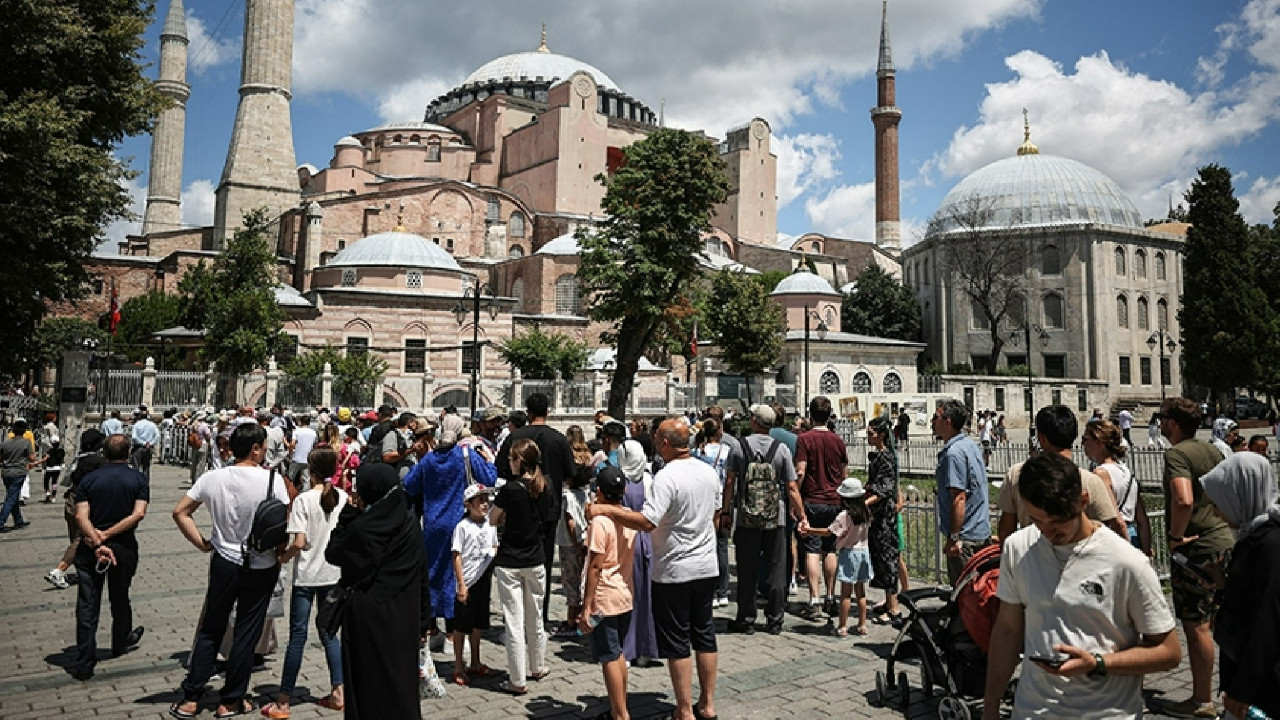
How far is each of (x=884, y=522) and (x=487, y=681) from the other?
310 centimetres

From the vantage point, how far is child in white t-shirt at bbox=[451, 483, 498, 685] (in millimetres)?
4809

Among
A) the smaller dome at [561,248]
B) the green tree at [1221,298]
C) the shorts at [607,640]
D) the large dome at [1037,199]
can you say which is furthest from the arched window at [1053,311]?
the shorts at [607,640]

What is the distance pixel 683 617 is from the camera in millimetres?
4105

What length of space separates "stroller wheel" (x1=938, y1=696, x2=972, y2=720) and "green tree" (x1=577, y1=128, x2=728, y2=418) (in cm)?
1737

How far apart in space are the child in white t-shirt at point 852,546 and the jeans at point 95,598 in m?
4.71

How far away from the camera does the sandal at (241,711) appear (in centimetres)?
427

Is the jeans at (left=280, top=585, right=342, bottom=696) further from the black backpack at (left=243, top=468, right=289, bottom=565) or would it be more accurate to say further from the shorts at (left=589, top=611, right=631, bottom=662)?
the shorts at (left=589, top=611, right=631, bottom=662)

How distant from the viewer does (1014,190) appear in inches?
1644

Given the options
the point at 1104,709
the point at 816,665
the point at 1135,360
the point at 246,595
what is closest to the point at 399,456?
the point at 246,595

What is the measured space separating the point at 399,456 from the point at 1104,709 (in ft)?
17.8

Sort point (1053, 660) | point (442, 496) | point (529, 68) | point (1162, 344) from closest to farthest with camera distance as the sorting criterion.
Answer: point (1053, 660) < point (442, 496) < point (1162, 344) < point (529, 68)

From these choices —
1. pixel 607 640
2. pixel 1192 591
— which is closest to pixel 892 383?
pixel 1192 591

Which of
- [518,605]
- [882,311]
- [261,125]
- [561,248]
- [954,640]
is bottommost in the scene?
[518,605]

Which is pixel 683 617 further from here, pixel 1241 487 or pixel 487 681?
pixel 1241 487
